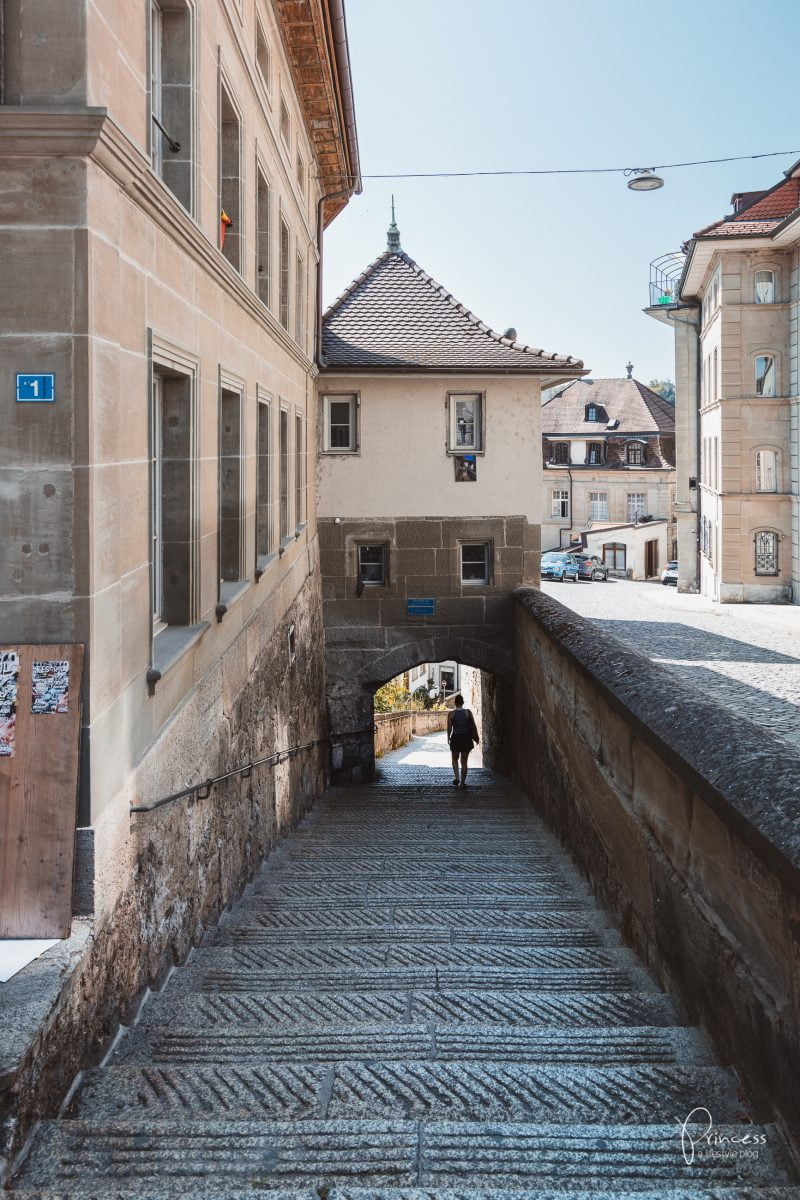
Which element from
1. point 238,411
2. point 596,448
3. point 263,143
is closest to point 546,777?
point 238,411

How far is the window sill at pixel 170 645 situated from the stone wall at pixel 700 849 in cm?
257

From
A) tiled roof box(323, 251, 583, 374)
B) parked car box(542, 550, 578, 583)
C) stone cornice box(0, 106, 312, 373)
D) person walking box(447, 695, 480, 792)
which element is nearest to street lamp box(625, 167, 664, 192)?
tiled roof box(323, 251, 583, 374)

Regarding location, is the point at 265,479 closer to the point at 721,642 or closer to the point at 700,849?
the point at 700,849

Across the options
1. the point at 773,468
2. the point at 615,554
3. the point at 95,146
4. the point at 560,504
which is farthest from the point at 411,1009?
the point at 560,504

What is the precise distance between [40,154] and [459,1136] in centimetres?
393

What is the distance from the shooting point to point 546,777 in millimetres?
12531

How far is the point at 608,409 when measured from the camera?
205 feet

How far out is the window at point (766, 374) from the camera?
31.0m

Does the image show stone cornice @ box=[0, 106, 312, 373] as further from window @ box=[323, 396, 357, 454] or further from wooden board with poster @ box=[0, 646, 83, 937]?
window @ box=[323, 396, 357, 454]

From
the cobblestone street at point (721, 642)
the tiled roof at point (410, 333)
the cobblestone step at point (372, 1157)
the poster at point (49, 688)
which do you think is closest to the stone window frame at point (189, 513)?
the poster at point (49, 688)

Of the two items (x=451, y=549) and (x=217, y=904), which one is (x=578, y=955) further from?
(x=451, y=549)

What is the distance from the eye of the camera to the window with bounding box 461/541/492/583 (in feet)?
65.0

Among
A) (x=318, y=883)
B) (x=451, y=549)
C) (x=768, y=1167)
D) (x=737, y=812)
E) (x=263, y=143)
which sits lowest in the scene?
(x=318, y=883)

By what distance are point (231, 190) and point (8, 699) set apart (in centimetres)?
628
